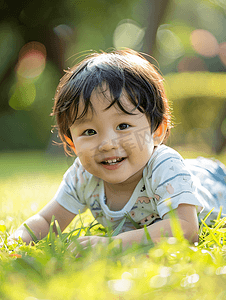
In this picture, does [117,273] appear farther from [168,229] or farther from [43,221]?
[43,221]

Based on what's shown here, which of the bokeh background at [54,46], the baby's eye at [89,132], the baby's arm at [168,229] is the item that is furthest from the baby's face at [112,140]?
the bokeh background at [54,46]

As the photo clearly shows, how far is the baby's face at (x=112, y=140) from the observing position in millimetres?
1674

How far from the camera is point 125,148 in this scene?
172 centimetres

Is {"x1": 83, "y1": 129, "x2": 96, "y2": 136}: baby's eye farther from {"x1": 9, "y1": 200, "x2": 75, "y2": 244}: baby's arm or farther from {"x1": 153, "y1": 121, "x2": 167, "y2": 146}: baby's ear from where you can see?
{"x1": 9, "y1": 200, "x2": 75, "y2": 244}: baby's arm

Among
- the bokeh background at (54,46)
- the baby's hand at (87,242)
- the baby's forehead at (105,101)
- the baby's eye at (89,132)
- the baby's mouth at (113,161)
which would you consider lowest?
the baby's hand at (87,242)

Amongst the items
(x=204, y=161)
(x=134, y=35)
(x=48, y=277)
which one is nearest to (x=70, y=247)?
(x=48, y=277)

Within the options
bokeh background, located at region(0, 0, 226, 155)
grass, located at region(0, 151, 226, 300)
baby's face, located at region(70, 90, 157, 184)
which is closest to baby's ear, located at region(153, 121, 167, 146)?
baby's face, located at region(70, 90, 157, 184)

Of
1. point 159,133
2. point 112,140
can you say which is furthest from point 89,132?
point 159,133

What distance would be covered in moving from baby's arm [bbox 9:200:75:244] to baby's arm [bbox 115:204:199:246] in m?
0.63

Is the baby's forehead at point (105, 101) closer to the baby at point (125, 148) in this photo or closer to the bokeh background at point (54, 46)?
the baby at point (125, 148)

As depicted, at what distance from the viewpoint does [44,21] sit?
1216 centimetres

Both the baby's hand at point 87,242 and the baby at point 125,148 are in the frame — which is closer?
the baby's hand at point 87,242

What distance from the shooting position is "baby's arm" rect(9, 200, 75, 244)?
1.87 m

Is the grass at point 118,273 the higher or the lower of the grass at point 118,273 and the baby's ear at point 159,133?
the lower
